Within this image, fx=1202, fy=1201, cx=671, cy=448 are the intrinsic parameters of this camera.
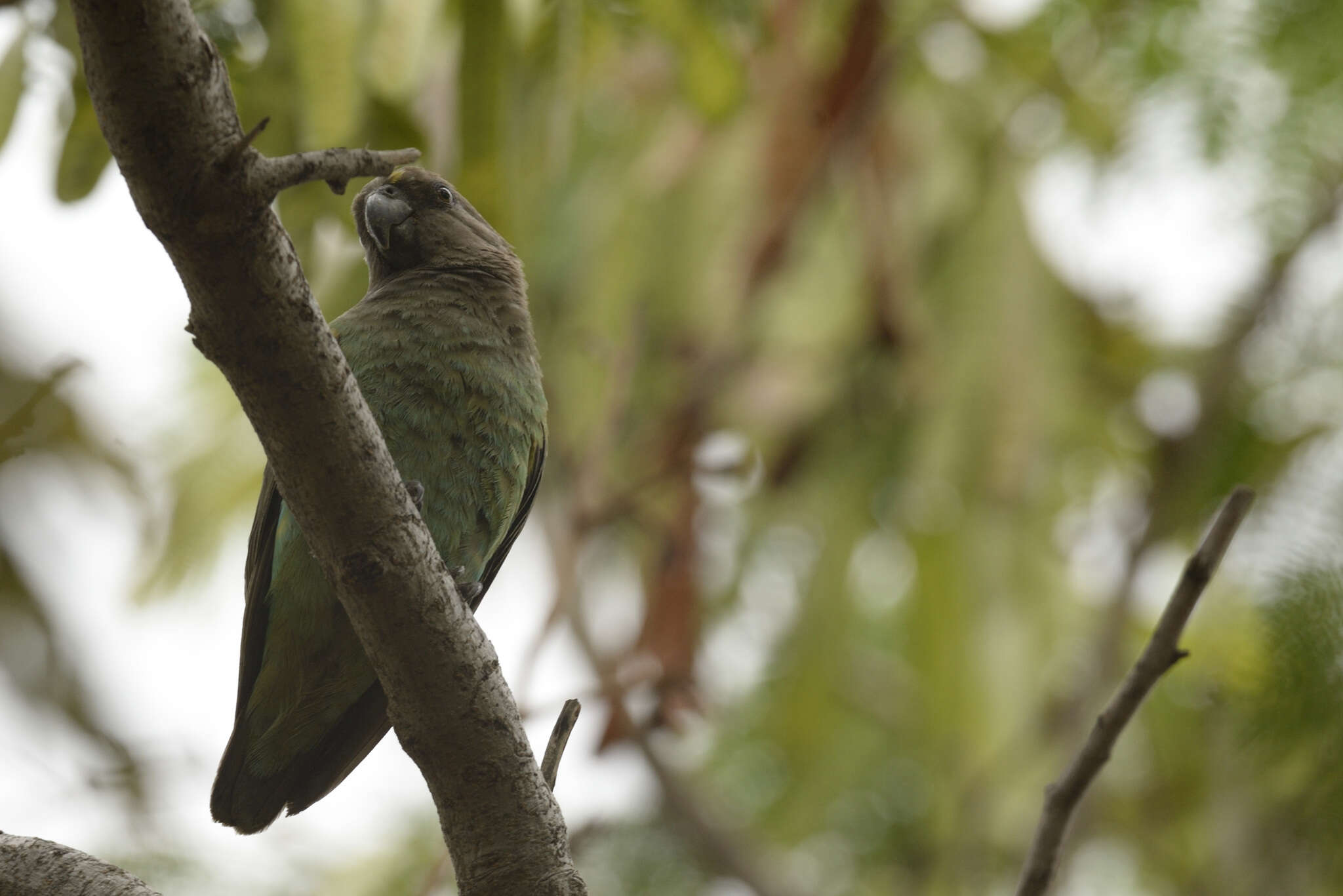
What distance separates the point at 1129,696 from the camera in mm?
2941

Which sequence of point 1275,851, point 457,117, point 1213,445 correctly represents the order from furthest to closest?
point 1213,445, point 1275,851, point 457,117

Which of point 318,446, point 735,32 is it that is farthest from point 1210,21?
point 318,446

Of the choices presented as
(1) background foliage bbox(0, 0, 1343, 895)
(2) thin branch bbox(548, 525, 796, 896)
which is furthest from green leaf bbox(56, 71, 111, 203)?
(2) thin branch bbox(548, 525, 796, 896)

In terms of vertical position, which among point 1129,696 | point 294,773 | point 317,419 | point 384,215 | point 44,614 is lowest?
point 1129,696

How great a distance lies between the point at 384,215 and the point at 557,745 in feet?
8.13

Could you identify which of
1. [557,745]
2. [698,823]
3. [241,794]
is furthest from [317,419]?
[698,823]

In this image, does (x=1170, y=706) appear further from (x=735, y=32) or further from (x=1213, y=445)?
(x=735, y=32)

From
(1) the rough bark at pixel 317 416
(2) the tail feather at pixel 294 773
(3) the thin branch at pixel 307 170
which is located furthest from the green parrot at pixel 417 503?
(3) the thin branch at pixel 307 170

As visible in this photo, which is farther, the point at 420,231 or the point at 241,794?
the point at 420,231

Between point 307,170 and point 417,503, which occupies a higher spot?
point 417,503

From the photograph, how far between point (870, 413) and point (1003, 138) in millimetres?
1862

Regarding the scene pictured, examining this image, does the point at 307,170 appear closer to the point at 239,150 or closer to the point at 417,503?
the point at 239,150

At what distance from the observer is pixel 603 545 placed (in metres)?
9.07

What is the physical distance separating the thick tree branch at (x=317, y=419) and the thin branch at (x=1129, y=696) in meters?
1.19
